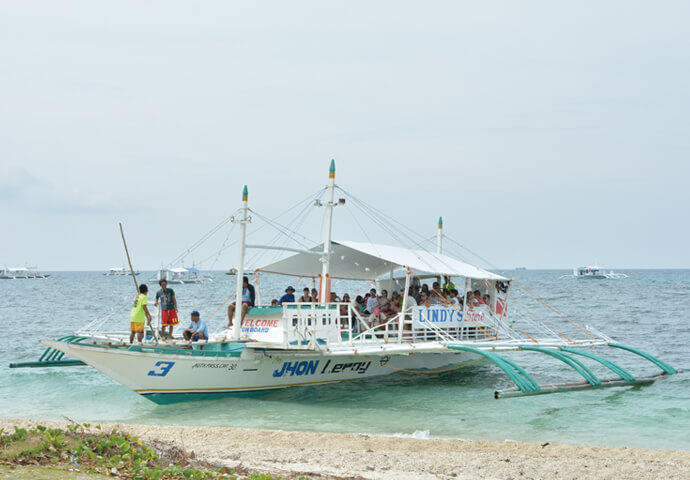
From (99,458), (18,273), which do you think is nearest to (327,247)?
(99,458)

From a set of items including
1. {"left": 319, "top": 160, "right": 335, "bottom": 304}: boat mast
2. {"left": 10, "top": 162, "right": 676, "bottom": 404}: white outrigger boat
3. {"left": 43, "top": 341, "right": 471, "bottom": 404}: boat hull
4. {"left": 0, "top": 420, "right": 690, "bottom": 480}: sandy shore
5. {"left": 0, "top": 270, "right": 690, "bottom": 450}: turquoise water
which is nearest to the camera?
{"left": 0, "top": 420, "right": 690, "bottom": 480}: sandy shore

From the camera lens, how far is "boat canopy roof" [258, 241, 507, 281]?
55.3 feet

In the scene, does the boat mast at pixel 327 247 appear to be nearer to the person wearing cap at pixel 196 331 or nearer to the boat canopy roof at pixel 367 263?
the boat canopy roof at pixel 367 263

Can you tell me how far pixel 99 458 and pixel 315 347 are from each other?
320 inches

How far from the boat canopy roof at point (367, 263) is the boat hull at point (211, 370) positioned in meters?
2.64

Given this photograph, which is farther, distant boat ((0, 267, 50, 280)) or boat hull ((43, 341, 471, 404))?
distant boat ((0, 267, 50, 280))

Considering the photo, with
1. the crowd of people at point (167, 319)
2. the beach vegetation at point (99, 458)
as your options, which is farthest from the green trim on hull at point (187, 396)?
the beach vegetation at point (99, 458)

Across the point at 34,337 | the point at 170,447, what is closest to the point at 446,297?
the point at 170,447

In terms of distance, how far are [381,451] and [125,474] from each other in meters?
4.93

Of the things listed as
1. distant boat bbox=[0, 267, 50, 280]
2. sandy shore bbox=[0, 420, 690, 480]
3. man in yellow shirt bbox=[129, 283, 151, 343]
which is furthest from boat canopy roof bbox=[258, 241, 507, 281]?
distant boat bbox=[0, 267, 50, 280]

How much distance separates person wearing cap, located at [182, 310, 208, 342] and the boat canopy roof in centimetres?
315

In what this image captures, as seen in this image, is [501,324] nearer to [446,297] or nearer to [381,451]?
[446,297]

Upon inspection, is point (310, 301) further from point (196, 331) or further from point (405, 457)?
point (405, 457)

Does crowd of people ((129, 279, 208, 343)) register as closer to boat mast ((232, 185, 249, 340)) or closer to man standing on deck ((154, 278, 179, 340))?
man standing on deck ((154, 278, 179, 340))
